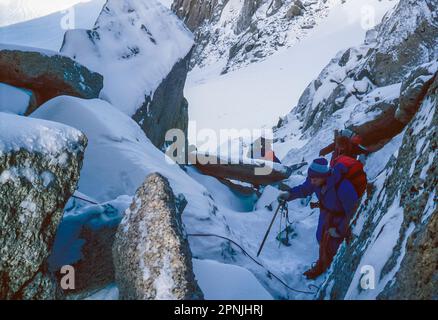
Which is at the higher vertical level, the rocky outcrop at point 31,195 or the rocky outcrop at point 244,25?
the rocky outcrop at point 31,195

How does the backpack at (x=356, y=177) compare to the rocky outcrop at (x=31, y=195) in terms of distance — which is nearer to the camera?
the rocky outcrop at (x=31, y=195)

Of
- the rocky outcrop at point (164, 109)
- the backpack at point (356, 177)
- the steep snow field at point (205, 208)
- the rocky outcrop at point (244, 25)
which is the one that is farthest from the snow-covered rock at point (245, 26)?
the backpack at point (356, 177)

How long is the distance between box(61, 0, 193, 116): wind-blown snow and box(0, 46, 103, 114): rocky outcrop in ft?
2.50

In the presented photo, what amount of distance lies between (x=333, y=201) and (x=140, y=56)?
583cm

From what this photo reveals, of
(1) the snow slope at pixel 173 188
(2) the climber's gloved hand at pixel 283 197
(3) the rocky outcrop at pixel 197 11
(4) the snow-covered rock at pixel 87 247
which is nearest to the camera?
(4) the snow-covered rock at pixel 87 247

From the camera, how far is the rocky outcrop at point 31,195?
2656mm

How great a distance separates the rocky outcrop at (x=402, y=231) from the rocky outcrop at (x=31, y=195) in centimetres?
192

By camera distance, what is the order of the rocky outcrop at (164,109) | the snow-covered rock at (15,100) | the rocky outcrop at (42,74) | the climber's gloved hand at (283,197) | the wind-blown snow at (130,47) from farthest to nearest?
the rocky outcrop at (164,109)
the wind-blown snow at (130,47)
the rocky outcrop at (42,74)
the snow-covered rock at (15,100)
the climber's gloved hand at (283,197)

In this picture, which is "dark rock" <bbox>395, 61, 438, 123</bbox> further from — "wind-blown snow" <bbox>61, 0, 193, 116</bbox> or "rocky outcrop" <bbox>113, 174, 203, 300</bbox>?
"wind-blown snow" <bbox>61, 0, 193, 116</bbox>

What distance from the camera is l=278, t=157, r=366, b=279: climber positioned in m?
4.56

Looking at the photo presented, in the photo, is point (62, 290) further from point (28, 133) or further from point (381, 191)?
point (381, 191)

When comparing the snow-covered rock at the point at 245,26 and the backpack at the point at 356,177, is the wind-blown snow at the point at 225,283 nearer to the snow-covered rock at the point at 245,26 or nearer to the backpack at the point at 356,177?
the backpack at the point at 356,177

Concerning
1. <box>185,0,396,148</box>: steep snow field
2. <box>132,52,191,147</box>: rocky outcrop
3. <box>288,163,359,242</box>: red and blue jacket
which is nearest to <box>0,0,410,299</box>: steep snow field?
<box>288,163,359,242</box>: red and blue jacket
